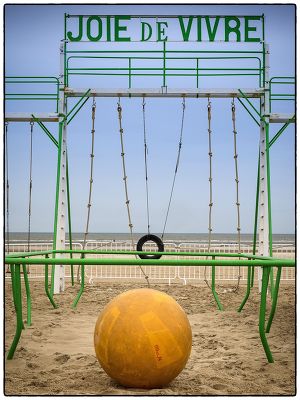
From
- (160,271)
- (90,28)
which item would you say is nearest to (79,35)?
(90,28)

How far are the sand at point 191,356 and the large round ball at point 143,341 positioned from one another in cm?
15

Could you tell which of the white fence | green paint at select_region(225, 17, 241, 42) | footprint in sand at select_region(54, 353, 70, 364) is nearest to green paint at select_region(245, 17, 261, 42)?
green paint at select_region(225, 17, 241, 42)

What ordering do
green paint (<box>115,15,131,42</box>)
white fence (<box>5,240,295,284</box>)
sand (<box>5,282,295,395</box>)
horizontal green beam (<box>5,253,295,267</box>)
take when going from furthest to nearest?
white fence (<box>5,240,295,284</box>) < green paint (<box>115,15,131,42</box>) < horizontal green beam (<box>5,253,295,267</box>) < sand (<box>5,282,295,395</box>)

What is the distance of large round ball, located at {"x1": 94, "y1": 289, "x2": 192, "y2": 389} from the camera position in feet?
12.3

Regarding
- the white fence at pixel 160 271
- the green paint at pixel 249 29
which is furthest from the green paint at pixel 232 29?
the white fence at pixel 160 271

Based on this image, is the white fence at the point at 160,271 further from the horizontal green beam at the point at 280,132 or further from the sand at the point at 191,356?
the sand at the point at 191,356

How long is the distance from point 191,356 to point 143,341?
68.8 inches

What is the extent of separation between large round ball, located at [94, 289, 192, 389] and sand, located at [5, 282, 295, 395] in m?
0.15

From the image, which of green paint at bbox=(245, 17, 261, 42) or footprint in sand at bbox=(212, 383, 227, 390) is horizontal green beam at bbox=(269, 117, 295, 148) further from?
footprint in sand at bbox=(212, 383, 227, 390)

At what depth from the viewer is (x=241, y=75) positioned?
10.3 m

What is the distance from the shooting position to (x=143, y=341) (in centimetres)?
375

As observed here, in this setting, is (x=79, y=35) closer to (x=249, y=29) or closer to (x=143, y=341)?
(x=249, y=29)

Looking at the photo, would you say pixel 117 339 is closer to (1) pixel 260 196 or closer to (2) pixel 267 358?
(2) pixel 267 358

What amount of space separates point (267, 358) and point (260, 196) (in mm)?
5709
